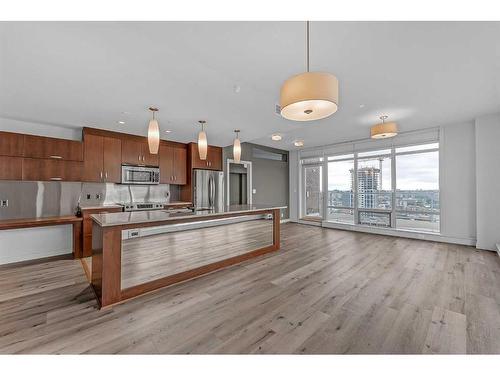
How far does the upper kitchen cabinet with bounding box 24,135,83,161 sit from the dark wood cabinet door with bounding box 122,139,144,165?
31.0 inches

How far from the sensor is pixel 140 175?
5.16 metres

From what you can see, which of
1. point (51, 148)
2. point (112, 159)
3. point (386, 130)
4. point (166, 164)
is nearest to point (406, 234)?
point (386, 130)

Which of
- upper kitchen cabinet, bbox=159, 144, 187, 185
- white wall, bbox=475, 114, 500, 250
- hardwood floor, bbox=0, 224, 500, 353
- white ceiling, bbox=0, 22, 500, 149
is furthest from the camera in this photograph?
upper kitchen cabinet, bbox=159, 144, 187, 185

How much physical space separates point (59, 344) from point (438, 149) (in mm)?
7409

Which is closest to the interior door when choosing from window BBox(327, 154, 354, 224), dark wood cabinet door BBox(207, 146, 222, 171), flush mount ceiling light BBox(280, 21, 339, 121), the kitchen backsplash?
window BBox(327, 154, 354, 224)

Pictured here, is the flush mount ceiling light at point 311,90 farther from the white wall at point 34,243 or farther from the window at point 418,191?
A: the window at point 418,191

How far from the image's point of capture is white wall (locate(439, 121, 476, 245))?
4.82m

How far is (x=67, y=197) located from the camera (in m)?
4.43

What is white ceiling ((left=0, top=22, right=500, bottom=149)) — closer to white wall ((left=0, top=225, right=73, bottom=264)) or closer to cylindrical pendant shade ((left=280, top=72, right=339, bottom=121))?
cylindrical pendant shade ((left=280, top=72, right=339, bottom=121))

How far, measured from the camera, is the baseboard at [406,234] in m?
4.93

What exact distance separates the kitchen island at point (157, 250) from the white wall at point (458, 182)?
179 inches

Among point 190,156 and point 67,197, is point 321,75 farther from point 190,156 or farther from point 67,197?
point 67,197

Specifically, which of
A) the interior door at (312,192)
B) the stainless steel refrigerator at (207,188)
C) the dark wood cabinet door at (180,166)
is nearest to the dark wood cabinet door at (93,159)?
the dark wood cabinet door at (180,166)
